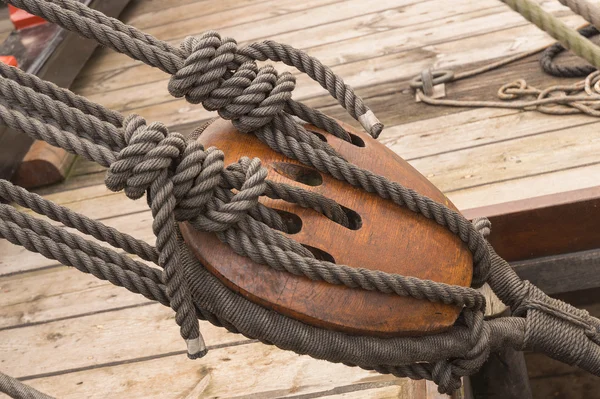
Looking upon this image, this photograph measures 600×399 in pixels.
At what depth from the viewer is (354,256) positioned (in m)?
1.00

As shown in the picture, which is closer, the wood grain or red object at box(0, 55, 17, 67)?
the wood grain

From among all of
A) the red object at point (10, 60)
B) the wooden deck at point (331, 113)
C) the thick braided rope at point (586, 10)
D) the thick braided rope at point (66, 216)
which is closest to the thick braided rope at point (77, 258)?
the thick braided rope at point (66, 216)

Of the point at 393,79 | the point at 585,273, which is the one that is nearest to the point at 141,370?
the point at 585,273

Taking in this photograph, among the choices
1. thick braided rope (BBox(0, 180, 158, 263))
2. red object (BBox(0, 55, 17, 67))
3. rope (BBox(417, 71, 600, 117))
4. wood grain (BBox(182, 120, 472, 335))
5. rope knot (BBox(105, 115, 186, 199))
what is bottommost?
rope (BBox(417, 71, 600, 117))

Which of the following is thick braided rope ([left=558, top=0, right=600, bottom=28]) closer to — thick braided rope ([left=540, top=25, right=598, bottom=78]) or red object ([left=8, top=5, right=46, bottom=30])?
thick braided rope ([left=540, top=25, right=598, bottom=78])

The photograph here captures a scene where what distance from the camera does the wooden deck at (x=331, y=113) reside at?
4.99 feet

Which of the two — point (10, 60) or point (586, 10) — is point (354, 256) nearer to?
point (586, 10)

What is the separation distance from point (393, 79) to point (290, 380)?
1.26 meters

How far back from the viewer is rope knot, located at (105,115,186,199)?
0.90m

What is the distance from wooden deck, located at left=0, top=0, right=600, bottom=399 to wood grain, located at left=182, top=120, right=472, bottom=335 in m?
0.42

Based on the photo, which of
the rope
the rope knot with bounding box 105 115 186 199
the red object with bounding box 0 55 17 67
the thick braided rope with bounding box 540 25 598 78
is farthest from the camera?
the red object with bounding box 0 55 17 67

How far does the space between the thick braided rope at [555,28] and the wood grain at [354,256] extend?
0.28m

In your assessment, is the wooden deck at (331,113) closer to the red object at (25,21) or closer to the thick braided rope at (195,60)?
the red object at (25,21)

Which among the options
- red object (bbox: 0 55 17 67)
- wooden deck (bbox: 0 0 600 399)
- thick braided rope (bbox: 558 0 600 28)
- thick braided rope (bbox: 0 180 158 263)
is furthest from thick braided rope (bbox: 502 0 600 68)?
red object (bbox: 0 55 17 67)
